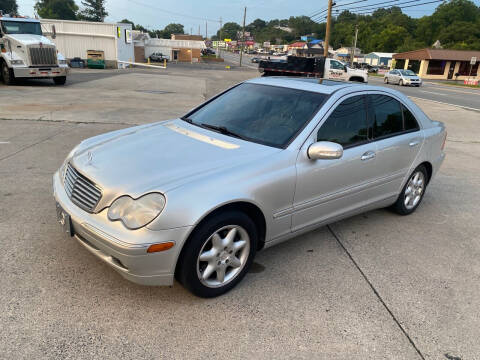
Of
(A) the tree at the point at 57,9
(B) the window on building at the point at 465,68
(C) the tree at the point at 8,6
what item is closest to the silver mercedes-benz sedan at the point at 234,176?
(B) the window on building at the point at 465,68

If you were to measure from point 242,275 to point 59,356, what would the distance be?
4.45 feet

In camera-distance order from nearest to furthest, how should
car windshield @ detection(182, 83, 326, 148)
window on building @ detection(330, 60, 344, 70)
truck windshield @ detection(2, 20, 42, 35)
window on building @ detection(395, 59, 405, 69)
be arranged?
car windshield @ detection(182, 83, 326, 148)
truck windshield @ detection(2, 20, 42, 35)
window on building @ detection(330, 60, 344, 70)
window on building @ detection(395, 59, 405, 69)

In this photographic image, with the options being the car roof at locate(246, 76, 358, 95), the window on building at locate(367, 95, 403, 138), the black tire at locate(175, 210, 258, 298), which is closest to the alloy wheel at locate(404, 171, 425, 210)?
the window on building at locate(367, 95, 403, 138)

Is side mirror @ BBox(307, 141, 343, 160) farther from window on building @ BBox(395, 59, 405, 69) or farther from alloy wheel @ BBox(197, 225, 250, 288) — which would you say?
window on building @ BBox(395, 59, 405, 69)

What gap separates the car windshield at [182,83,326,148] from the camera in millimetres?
3408

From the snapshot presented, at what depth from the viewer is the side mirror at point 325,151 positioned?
3.09 m

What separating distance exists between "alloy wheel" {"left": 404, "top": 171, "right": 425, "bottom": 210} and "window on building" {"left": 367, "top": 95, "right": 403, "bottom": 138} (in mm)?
708

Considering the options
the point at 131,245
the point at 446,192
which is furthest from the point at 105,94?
the point at 131,245

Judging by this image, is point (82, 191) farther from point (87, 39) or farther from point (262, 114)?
point (87, 39)

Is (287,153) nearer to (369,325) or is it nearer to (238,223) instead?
(238,223)

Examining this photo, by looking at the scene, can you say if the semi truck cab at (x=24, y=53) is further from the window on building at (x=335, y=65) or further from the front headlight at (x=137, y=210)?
the window on building at (x=335, y=65)

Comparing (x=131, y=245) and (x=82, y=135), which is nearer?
(x=131, y=245)

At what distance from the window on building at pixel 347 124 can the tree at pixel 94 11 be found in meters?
117

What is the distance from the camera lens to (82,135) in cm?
781
